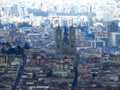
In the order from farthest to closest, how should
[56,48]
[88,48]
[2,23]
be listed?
[2,23] < [88,48] < [56,48]

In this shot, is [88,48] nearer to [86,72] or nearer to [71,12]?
[86,72]

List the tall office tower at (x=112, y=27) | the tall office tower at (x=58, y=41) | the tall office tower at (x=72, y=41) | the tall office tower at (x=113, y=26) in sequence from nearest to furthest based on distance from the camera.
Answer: the tall office tower at (x=58, y=41) → the tall office tower at (x=72, y=41) → the tall office tower at (x=112, y=27) → the tall office tower at (x=113, y=26)

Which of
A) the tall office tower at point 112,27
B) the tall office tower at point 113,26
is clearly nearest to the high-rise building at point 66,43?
the tall office tower at point 112,27

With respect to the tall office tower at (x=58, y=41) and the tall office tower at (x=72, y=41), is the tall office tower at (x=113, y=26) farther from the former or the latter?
the tall office tower at (x=72, y=41)

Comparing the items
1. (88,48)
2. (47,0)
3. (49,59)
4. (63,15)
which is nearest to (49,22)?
(63,15)

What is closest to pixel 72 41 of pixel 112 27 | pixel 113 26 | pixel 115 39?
pixel 115 39

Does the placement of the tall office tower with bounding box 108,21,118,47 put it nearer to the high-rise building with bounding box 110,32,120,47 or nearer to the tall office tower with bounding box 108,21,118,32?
the tall office tower with bounding box 108,21,118,32

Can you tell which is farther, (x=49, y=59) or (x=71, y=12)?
(x=71, y=12)
